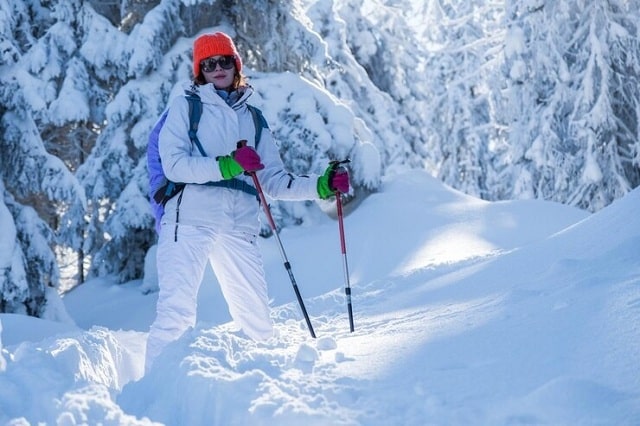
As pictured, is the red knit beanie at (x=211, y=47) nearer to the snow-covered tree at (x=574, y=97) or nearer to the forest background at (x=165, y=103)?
the forest background at (x=165, y=103)

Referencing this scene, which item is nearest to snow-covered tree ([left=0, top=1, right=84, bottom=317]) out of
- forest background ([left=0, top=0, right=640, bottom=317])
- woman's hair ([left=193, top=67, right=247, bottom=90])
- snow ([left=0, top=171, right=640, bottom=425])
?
forest background ([left=0, top=0, right=640, bottom=317])

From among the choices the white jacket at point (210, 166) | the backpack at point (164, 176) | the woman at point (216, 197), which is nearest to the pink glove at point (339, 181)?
the woman at point (216, 197)

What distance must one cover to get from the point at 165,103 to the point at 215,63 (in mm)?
6530

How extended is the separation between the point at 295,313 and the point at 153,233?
18.6 ft

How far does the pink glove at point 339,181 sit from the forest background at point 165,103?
4909mm

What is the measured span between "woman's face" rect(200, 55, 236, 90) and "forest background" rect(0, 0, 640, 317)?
14.2 feet

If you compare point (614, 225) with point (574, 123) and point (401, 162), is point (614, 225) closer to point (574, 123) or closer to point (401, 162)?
point (574, 123)

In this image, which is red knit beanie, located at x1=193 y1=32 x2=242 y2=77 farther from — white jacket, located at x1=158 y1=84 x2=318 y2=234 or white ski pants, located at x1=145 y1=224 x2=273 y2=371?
white ski pants, located at x1=145 y1=224 x2=273 y2=371

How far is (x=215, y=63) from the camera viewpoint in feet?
14.5

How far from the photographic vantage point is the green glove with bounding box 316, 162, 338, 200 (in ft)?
14.6

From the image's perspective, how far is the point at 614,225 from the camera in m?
4.40

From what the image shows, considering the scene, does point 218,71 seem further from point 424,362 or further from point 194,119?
point 424,362

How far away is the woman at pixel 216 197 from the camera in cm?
399

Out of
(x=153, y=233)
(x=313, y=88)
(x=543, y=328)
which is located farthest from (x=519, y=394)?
(x=153, y=233)
